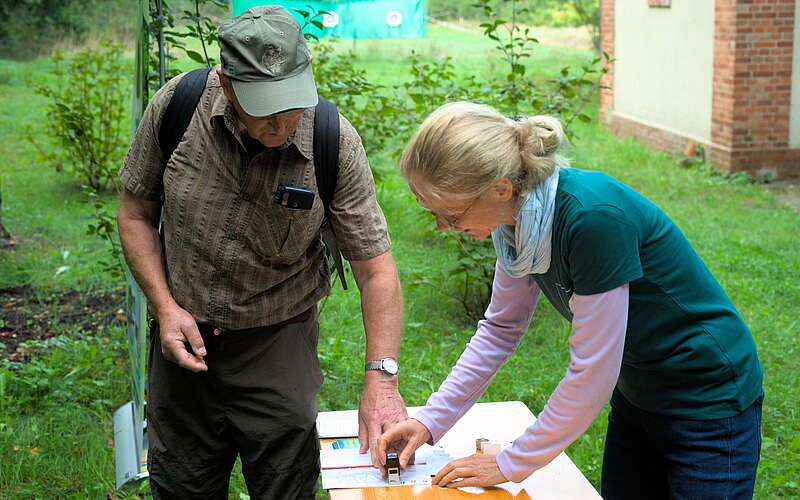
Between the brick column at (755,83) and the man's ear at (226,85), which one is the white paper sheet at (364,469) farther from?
the brick column at (755,83)

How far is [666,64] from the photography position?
1136cm

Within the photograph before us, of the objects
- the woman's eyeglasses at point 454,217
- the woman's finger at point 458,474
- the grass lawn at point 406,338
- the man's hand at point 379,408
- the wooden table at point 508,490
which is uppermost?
the woman's eyeglasses at point 454,217

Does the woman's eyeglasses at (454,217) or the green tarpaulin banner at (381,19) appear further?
the green tarpaulin banner at (381,19)

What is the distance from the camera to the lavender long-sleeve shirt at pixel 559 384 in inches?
76.3

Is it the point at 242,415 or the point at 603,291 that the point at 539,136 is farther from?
the point at 242,415

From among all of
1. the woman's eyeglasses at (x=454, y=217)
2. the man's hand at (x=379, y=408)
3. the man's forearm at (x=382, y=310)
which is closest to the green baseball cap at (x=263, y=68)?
the woman's eyeglasses at (x=454, y=217)

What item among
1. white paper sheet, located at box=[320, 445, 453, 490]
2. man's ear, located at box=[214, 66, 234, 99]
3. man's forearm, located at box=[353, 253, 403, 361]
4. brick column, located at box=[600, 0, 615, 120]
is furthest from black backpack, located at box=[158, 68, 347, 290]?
brick column, located at box=[600, 0, 615, 120]

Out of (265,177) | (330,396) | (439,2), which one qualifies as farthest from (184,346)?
(439,2)

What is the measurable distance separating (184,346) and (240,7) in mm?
1787

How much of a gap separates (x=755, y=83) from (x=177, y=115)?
27.6 ft

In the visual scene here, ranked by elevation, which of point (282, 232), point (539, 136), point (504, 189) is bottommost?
point (282, 232)

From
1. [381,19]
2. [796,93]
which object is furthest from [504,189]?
[381,19]

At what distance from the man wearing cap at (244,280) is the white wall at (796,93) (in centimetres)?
827

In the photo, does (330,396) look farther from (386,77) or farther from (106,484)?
(386,77)
